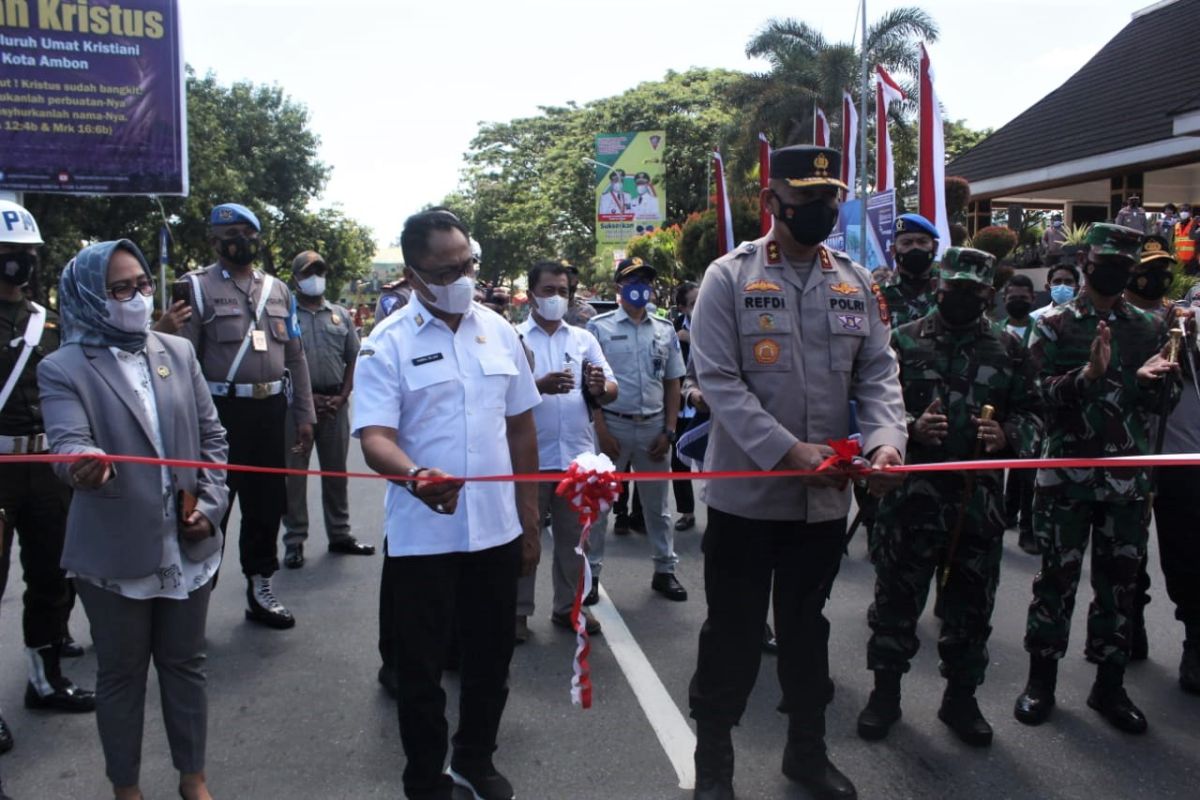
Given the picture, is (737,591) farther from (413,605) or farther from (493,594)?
(413,605)

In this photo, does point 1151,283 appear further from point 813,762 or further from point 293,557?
point 293,557

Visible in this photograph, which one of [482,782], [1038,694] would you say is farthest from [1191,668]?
[482,782]

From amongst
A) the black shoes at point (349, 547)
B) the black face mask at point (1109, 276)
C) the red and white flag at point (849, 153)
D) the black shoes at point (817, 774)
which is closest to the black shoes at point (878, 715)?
the black shoes at point (817, 774)

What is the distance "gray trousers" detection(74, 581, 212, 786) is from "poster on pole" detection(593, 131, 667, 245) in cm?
3501

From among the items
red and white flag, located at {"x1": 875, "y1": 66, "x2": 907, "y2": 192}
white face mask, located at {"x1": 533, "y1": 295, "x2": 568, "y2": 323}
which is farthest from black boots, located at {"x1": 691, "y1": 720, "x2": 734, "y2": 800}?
red and white flag, located at {"x1": 875, "y1": 66, "x2": 907, "y2": 192}

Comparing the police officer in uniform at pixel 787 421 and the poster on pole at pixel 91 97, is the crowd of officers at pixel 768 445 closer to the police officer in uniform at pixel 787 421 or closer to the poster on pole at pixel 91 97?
the police officer in uniform at pixel 787 421

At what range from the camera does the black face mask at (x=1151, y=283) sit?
175 inches

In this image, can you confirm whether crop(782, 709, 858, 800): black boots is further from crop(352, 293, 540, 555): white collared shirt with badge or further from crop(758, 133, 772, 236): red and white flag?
crop(758, 133, 772, 236): red and white flag

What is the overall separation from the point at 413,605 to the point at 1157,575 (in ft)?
17.4

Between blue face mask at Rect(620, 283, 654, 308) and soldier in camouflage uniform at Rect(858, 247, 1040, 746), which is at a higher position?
blue face mask at Rect(620, 283, 654, 308)

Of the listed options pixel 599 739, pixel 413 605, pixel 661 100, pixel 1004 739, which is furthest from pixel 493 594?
pixel 661 100

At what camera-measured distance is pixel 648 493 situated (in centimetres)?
607

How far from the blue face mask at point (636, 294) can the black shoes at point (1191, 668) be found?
347 cm

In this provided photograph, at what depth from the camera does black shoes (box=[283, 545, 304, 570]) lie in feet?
22.5
